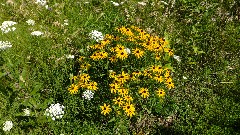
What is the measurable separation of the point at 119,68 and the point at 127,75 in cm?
29

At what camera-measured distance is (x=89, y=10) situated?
6820 mm

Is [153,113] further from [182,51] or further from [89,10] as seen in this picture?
[89,10]

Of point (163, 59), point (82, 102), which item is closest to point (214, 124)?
point (163, 59)

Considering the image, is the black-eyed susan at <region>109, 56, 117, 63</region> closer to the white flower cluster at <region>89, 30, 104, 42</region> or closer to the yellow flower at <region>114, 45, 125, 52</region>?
the yellow flower at <region>114, 45, 125, 52</region>

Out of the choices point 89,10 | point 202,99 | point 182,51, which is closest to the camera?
point 202,99

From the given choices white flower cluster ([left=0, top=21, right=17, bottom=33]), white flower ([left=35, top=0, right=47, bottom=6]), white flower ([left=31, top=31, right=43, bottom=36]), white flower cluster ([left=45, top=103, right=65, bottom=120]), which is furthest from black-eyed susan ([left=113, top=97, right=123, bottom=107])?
white flower ([left=35, top=0, right=47, bottom=6])

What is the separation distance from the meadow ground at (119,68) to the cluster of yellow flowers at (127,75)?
0.05ft

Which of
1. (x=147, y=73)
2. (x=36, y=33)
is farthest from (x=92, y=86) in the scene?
(x=36, y=33)

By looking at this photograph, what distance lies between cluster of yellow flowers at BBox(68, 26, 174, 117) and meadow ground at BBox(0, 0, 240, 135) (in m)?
0.01

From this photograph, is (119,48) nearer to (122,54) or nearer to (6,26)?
(122,54)

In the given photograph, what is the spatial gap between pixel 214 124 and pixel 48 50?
9.48 ft

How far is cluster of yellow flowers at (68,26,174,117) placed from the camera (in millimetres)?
4633

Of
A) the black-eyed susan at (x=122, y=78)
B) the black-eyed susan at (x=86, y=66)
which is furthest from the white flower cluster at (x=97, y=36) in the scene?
the black-eyed susan at (x=122, y=78)

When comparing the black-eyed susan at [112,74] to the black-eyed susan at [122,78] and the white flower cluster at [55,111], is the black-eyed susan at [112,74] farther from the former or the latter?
the white flower cluster at [55,111]
